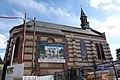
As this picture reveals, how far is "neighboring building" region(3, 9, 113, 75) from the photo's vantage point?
57.1 feet

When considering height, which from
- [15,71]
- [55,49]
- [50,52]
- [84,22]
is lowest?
[15,71]

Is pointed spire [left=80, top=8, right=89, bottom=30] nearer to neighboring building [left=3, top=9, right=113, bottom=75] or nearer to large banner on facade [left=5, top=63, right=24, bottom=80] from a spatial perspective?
neighboring building [left=3, top=9, right=113, bottom=75]

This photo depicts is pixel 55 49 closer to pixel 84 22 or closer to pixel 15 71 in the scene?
pixel 15 71

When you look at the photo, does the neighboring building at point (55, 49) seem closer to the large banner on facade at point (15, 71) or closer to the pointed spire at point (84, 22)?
the large banner on facade at point (15, 71)

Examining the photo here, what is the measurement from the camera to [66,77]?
12320 mm

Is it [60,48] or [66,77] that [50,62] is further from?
[66,77]

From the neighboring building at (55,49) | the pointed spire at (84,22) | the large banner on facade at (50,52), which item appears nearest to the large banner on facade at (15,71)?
the neighboring building at (55,49)

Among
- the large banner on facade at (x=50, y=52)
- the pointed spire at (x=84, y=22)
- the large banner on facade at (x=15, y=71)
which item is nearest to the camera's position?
the large banner on facade at (x=15, y=71)

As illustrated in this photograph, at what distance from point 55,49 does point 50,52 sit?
984mm

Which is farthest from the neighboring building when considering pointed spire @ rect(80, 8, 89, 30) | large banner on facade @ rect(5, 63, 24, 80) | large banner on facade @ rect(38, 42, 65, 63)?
pointed spire @ rect(80, 8, 89, 30)

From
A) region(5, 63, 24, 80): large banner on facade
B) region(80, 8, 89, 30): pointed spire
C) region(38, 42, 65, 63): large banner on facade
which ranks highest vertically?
region(80, 8, 89, 30): pointed spire

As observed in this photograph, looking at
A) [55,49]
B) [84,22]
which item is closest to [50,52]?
[55,49]

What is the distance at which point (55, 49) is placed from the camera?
744 inches

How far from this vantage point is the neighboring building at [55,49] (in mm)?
17391
